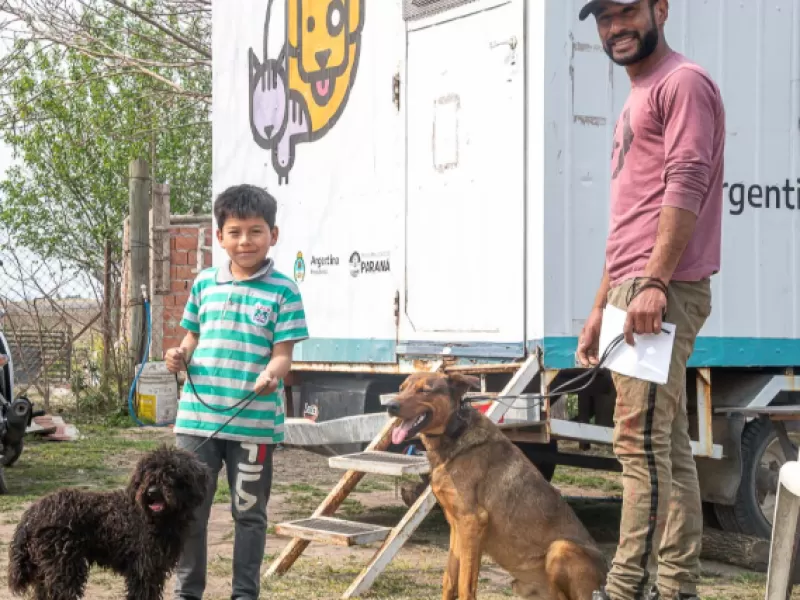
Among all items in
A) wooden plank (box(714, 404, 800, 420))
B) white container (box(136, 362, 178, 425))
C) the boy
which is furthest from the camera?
white container (box(136, 362, 178, 425))

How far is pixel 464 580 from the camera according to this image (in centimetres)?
420

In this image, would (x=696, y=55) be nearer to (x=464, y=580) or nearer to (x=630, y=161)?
(x=630, y=161)

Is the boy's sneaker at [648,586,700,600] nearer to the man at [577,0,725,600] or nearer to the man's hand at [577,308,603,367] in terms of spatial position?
the man at [577,0,725,600]

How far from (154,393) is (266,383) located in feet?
25.2

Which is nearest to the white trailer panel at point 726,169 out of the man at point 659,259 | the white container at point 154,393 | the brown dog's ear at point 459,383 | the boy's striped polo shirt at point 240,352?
the brown dog's ear at point 459,383

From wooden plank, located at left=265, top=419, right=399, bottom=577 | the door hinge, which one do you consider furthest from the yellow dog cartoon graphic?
wooden plank, located at left=265, top=419, right=399, bottom=577

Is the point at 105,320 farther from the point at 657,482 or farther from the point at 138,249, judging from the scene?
the point at 657,482

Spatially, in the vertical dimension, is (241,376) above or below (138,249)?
below

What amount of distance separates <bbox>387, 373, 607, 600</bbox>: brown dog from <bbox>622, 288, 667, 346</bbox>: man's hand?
1196 millimetres

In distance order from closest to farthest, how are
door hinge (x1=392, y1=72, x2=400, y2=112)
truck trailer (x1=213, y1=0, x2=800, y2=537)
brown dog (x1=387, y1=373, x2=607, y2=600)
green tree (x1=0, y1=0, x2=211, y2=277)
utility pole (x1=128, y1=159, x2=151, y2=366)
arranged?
brown dog (x1=387, y1=373, x2=607, y2=600) → truck trailer (x1=213, y1=0, x2=800, y2=537) → door hinge (x1=392, y1=72, x2=400, y2=112) → utility pole (x1=128, y1=159, x2=151, y2=366) → green tree (x1=0, y1=0, x2=211, y2=277)

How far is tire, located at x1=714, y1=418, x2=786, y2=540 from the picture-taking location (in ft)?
19.2

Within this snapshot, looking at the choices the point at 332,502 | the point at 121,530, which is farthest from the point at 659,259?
the point at 332,502

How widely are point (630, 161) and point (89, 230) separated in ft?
62.1

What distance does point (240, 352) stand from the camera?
3967mm
